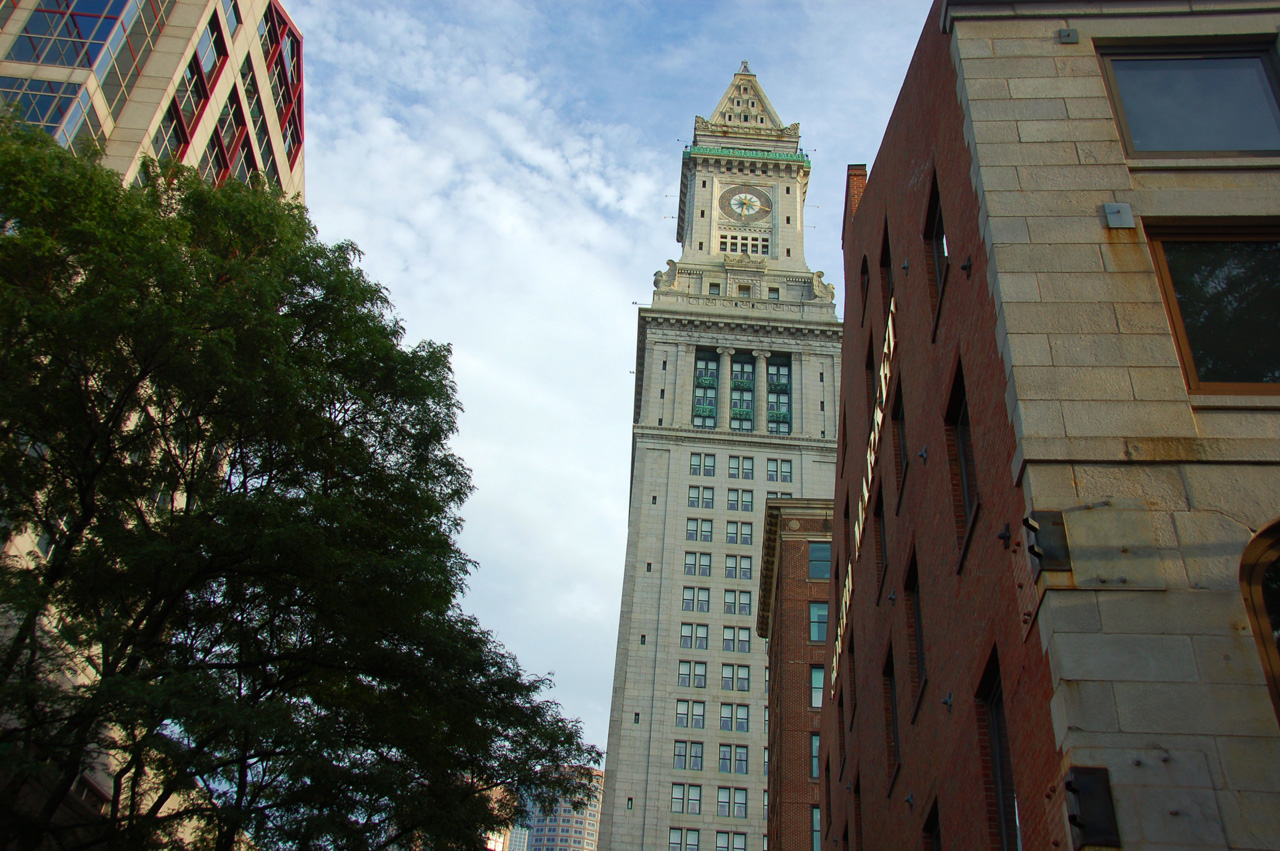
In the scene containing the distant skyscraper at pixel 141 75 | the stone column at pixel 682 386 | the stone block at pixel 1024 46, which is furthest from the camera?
the stone column at pixel 682 386

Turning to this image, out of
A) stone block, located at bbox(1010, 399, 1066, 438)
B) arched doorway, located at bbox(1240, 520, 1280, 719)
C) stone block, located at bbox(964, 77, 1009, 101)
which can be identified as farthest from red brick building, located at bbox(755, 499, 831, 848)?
arched doorway, located at bbox(1240, 520, 1280, 719)

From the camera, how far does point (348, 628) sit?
1980 centimetres

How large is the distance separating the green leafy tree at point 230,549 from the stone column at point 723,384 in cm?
7271

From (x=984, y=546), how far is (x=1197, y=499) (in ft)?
9.65

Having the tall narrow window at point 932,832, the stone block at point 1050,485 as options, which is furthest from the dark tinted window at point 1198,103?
the tall narrow window at point 932,832

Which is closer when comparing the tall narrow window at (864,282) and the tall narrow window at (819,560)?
the tall narrow window at (864,282)

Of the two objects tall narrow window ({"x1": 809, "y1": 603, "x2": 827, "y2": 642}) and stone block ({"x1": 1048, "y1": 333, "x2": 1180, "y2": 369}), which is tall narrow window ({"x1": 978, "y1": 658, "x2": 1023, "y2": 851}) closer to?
stone block ({"x1": 1048, "y1": 333, "x2": 1180, "y2": 369})

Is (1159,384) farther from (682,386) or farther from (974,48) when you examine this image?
(682,386)

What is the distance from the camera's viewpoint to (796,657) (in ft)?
182

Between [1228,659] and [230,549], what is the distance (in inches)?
585

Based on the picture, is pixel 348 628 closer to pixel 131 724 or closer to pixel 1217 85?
pixel 131 724

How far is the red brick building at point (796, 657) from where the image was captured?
53.1 meters

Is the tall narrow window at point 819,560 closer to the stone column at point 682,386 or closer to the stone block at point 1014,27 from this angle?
the stone column at point 682,386

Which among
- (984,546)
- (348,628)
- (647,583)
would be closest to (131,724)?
(348,628)
